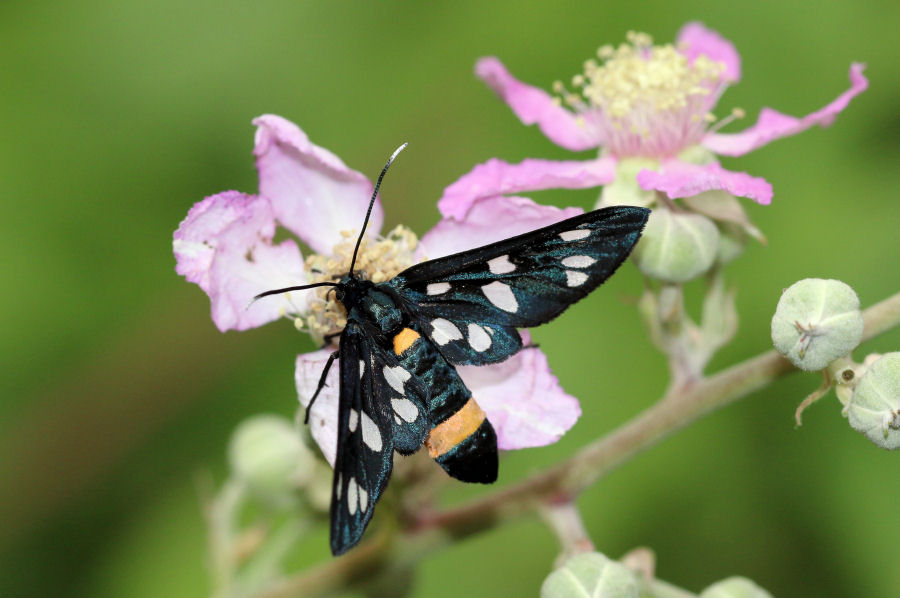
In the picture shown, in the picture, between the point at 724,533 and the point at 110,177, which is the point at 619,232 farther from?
the point at 110,177

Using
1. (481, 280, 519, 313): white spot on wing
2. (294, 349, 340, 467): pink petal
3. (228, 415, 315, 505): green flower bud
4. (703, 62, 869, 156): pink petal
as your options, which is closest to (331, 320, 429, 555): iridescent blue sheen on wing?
(294, 349, 340, 467): pink petal

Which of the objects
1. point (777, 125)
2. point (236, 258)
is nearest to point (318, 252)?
point (236, 258)

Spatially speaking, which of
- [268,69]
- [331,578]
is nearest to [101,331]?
[268,69]

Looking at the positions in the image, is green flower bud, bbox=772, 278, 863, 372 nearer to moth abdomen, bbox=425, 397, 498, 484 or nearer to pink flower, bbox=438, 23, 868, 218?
pink flower, bbox=438, 23, 868, 218

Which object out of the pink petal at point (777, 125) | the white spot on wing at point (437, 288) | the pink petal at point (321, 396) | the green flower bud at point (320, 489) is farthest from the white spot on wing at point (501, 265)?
the pink petal at point (777, 125)

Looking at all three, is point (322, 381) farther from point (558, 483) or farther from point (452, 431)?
point (558, 483)

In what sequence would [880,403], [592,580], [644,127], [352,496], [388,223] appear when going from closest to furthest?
1. [352,496]
2. [880,403]
3. [592,580]
4. [644,127]
5. [388,223]
